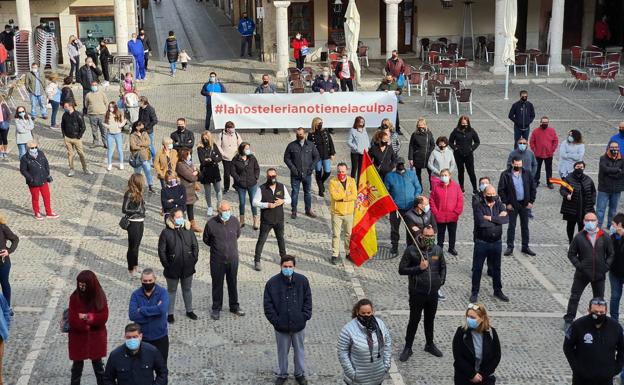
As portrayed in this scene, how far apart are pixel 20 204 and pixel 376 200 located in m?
7.57

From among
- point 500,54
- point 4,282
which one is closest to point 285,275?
point 4,282

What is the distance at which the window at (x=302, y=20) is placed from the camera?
3575 cm

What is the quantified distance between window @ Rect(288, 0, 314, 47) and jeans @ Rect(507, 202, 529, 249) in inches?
847

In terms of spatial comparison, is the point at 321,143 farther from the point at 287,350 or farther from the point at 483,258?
the point at 287,350

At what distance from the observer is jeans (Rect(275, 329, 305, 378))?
36.0 ft

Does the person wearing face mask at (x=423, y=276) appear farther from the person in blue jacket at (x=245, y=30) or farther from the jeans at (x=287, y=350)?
the person in blue jacket at (x=245, y=30)

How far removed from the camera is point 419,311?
11695 mm

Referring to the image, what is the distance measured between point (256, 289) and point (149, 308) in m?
3.74

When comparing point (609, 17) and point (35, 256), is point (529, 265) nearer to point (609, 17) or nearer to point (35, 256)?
point (35, 256)

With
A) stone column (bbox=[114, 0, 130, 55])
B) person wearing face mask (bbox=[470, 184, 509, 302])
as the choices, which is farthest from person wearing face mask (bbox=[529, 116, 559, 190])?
stone column (bbox=[114, 0, 130, 55])

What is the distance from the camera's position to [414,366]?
11.7 meters

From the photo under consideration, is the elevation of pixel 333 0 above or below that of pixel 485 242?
above

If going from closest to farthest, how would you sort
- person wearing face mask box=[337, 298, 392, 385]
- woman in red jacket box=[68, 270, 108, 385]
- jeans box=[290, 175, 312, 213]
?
person wearing face mask box=[337, 298, 392, 385], woman in red jacket box=[68, 270, 108, 385], jeans box=[290, 175, 312, 213]

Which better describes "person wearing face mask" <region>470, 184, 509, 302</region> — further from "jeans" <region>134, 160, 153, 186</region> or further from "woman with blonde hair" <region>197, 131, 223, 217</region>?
"jeans" <region>134, 160, 153, 186</region>
